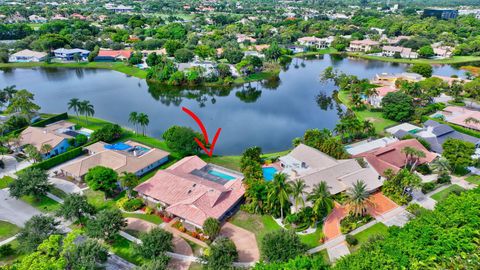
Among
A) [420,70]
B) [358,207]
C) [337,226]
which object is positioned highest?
[420,70]

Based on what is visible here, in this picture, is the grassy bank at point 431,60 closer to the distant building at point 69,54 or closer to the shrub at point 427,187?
the shrub at point 427,187

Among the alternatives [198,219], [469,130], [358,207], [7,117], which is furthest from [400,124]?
[7,117]

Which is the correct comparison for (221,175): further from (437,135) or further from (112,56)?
(112,56)

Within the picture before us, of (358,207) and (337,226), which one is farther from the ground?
(358,207)

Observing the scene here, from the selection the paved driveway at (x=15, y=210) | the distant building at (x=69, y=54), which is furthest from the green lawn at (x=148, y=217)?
the distant building at (x=69, y=54)

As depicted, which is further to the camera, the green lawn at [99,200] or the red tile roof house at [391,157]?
the red tile roof house at [391,157]

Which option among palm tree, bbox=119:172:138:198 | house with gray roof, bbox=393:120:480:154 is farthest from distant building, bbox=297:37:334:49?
palm tree, bbox=119:172:138:198

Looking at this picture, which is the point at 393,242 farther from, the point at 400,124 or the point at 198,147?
the point at 400,124
